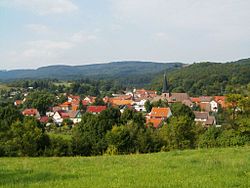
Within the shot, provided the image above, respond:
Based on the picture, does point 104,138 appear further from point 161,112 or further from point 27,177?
point 161,112

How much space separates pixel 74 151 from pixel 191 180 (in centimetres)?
3179

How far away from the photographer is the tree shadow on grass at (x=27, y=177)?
28.2 ft

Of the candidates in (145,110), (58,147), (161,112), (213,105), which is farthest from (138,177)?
(213,105)

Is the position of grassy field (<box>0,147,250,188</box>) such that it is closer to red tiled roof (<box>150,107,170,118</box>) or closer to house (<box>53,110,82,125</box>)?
red tiled roof (<box>150,107,170,118</box>)

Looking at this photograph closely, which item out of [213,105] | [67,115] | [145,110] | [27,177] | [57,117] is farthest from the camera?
[213,105]

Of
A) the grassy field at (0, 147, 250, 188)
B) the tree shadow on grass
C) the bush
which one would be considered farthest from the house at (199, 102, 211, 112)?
the tree shadow on grass

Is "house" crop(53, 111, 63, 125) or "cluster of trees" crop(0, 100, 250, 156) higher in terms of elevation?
"cluster of trees" crop(0, 100, 250, 156)

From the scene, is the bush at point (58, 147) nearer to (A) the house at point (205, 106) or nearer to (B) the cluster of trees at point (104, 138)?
(B) the cluster of trees at point (104, 138)

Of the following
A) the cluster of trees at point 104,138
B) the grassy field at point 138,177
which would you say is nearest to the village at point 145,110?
the cluster of trees at point 104,138

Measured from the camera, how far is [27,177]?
30.9 ft

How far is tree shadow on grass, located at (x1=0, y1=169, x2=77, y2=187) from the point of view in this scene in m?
8.59

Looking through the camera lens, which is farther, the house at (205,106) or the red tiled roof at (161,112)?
the house at (205,106)

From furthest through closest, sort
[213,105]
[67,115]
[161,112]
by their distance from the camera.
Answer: [213,105]
[67,115]
[161,112]

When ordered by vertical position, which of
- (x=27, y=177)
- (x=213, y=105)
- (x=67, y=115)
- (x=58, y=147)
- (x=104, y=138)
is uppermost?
(x=27, y=177)
